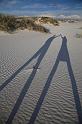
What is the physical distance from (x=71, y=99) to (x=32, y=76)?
1.99 meters

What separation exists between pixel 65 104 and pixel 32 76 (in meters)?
2.13

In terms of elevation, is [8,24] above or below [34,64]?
above

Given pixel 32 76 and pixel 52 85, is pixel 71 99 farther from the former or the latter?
pixel 32 76

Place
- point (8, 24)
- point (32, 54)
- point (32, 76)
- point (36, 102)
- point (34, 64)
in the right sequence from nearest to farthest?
point (36, 102)
point (32, 76)
point (34, 64)
point (32, 54)
point (8, 24)

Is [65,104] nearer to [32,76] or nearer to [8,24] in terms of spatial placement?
[32,76]

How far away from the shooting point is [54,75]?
264 inches

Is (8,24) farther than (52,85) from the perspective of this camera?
Yes

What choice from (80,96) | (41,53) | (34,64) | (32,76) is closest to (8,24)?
(41,53)

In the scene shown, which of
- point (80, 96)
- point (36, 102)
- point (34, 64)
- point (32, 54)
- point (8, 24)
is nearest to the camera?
point (36, 102)

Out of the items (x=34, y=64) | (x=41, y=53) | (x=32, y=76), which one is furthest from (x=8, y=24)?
(x=32, y=76)

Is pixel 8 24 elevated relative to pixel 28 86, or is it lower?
elevated

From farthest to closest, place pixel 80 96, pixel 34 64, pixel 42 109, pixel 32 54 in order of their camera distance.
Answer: pixel 32 54 < pixel 34 64 < pixel 80 96 < pixel 42 109

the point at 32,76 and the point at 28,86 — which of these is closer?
the point at 28,86

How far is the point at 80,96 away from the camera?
17.1 feet
